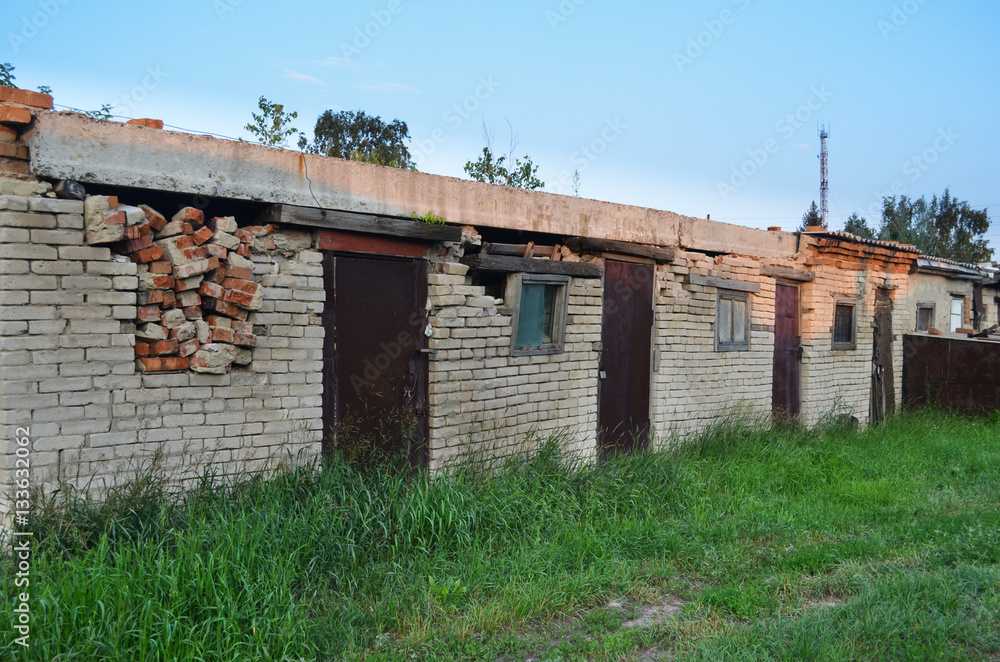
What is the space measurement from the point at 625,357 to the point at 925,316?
859 centimetres

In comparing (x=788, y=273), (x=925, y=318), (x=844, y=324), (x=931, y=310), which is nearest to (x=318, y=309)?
(x=788, y=273)

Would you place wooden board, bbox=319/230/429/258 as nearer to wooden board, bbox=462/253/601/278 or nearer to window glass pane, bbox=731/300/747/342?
wooden board, bbox=462/253/601/278

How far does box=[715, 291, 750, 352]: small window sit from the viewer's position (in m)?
8.59

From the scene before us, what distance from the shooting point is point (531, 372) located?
21.3 ft

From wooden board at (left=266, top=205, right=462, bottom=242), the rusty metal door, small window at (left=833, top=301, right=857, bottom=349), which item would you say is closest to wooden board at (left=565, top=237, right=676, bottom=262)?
wooden board at (left=266, top=205, right=462, bottom=242)

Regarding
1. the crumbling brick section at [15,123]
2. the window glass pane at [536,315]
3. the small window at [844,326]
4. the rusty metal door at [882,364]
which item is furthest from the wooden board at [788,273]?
the crumbling brick section at [15,123]

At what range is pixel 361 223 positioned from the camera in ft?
17.1

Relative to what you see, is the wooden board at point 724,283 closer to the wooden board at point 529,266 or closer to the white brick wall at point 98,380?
the wooden board at point 529,266

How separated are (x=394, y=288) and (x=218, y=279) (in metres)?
1.34

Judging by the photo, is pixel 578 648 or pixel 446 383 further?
pixel 446 383

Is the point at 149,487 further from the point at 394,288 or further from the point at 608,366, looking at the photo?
the point at 608,366

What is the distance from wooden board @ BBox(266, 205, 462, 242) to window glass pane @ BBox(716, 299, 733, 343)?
4099 mm

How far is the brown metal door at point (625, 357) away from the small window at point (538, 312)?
0.65 metres

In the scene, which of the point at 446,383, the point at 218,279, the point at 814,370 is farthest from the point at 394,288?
the point at 814,370
